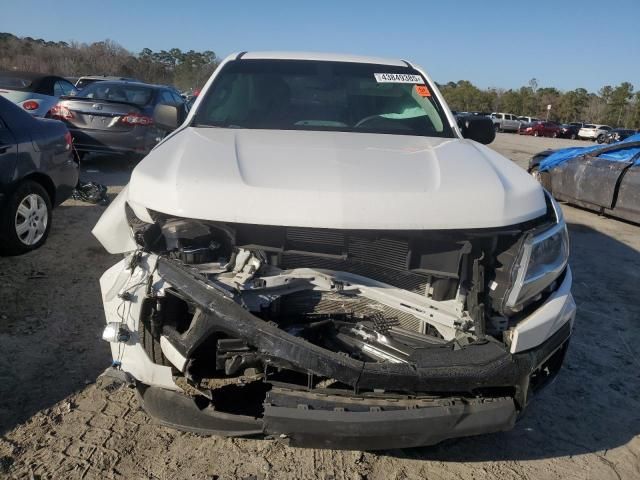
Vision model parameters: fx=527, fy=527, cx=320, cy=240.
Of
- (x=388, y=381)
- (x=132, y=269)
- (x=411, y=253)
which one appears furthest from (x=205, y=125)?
(x=388, y=381)

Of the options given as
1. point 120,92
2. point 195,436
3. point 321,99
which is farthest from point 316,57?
point 120,92

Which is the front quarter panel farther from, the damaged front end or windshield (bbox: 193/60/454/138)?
windshield (bbox: 193/60/454/138)

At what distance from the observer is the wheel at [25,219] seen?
14.9ft

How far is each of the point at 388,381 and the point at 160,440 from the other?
1297mm

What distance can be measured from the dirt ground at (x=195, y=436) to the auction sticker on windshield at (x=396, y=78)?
2295mm

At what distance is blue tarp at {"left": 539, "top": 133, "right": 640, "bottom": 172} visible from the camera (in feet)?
25.0

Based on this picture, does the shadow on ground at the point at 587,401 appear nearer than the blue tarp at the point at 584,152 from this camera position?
Yes

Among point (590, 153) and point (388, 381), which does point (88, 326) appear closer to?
point (388, 381)

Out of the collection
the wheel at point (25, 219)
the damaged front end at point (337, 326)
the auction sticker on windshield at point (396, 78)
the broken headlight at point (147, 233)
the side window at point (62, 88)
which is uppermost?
the auction sticker on windshield at point (396, 78)

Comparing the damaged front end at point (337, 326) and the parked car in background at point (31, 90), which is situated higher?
the parked car in background at point (31, 90)

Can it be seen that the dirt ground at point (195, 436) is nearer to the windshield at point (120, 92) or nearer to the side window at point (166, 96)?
the windshield at point (120, 92)

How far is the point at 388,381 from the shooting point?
6.49 feet

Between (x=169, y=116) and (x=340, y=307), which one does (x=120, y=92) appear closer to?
(x=169, y=116)

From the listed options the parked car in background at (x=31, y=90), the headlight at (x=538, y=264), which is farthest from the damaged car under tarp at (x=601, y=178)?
the parked car in background at (x=31, y=90)
